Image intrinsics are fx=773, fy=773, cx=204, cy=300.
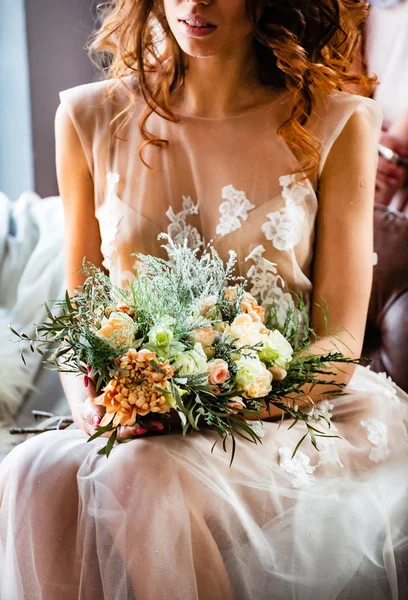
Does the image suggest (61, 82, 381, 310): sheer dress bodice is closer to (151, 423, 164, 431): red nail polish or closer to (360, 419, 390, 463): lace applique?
(360, 419, 390, 463): lace applique

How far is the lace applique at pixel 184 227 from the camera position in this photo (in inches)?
63.1

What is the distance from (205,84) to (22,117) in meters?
1.08

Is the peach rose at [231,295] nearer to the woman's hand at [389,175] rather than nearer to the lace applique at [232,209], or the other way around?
the lace applique at [232,209]

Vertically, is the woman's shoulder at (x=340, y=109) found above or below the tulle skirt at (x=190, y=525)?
above

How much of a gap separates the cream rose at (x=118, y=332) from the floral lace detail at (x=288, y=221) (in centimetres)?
50

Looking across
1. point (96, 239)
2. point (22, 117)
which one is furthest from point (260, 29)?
point (22, 117)

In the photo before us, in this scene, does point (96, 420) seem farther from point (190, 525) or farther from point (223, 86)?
point (223, 86)

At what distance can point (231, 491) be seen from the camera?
1255mm

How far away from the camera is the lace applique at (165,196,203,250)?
1603 millimetres

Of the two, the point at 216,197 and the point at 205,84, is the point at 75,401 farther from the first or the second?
the point at 205,84

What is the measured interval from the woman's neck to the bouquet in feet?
1.63

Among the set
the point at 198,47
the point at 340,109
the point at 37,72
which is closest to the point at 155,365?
the point at 198,47

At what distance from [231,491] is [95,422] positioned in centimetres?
26

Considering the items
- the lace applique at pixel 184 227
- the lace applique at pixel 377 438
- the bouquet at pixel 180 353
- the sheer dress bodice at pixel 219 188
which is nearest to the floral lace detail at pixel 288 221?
the sheer dress bodice at pixel 219 188
